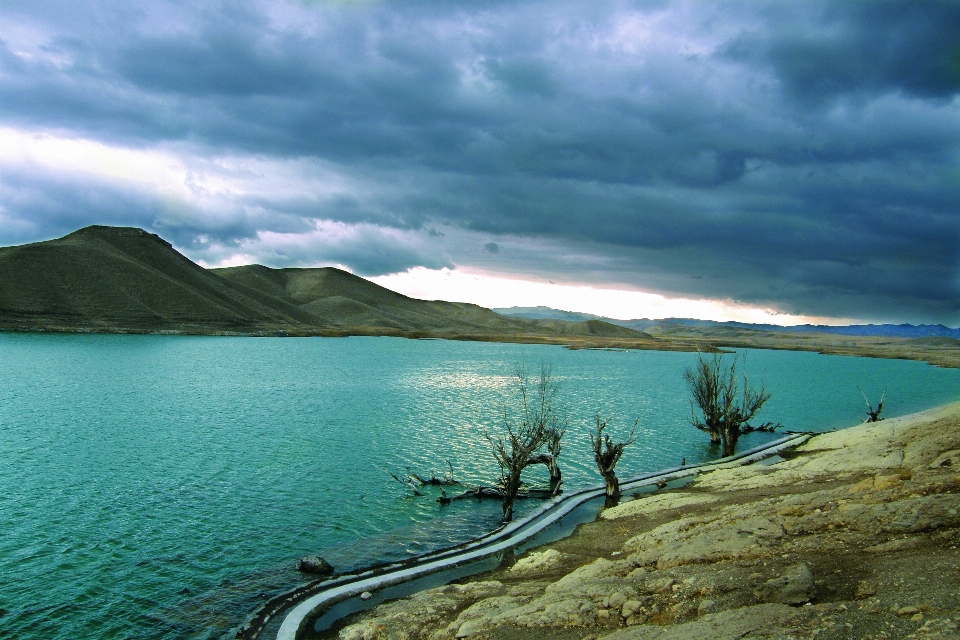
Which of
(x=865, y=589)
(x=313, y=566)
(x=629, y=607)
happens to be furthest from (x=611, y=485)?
(x=865, y=589)

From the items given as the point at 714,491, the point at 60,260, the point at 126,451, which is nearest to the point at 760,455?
the point at 714,491

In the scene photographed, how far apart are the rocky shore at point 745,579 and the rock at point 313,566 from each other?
4121 millimetres

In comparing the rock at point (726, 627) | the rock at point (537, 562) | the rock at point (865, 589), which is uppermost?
the rock at point (865, 589)

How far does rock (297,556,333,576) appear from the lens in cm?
1823

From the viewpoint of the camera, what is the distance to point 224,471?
29.5 m

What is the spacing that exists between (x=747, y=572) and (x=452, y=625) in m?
6.36

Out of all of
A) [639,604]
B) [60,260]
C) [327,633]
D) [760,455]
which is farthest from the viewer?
[60,260]

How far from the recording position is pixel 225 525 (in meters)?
22.4

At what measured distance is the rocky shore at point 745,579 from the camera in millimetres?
Result: 9562

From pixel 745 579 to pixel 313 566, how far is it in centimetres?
1278

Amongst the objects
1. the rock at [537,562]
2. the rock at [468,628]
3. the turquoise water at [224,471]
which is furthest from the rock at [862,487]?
the turquoise water at [224,471]

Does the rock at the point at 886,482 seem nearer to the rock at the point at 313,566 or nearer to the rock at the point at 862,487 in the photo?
the rock at the point at 862,487

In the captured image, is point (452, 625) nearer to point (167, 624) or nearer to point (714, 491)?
point (167, 624)

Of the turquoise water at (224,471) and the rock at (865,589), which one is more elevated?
the rock at (865,589)
